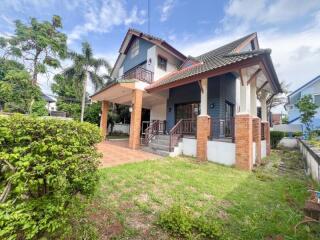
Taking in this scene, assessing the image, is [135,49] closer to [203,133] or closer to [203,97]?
[203,97]

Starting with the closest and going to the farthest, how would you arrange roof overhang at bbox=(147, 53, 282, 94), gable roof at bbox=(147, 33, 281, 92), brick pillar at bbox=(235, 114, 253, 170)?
roof overhang at bbox=(147, 53, 282, 94), gable roof at bbox=(147, 33, 281, 92), brick pillar at bbox=(235, 114, 253, 170)

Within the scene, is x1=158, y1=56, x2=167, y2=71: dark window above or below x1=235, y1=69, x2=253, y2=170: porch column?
above

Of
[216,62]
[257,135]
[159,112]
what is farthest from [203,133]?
[159,112]

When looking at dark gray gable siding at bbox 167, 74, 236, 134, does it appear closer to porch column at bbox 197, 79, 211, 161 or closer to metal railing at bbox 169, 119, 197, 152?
porch column at bbox 197, 79, 211, 161

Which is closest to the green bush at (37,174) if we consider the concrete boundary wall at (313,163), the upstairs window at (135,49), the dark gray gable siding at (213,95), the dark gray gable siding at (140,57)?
the concrete boundary wall at (313,163)

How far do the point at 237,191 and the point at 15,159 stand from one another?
450 centimetres

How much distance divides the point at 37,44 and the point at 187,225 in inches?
910

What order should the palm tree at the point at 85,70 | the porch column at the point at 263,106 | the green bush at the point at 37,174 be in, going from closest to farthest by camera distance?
the green bush at the point at 37,174 < the porch column at the point at 263,106 < the palm tree at the point at 85,70

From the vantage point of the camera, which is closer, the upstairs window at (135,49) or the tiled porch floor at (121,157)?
the tiled porch floor at (121,157)

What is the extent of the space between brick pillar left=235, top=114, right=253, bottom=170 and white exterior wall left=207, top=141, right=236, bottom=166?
1.05 ft

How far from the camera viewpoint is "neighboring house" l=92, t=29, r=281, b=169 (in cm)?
655

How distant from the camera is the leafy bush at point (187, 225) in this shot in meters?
2.46

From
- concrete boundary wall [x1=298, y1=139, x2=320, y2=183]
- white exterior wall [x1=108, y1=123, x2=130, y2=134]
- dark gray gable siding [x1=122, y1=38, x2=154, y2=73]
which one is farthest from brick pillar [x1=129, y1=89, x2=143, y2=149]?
white exterior wall [x1=108, y1=123, x2=130, y2=134]

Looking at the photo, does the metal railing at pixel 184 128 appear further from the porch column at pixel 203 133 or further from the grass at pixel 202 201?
the grass at pixel 202 201
